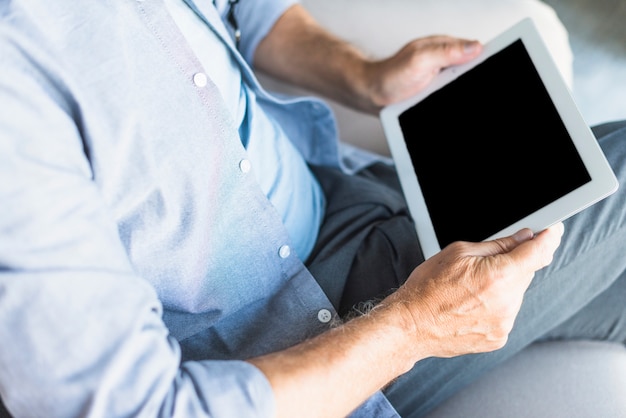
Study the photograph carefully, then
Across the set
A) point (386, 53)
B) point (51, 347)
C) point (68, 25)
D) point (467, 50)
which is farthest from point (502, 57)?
point (51, 347)

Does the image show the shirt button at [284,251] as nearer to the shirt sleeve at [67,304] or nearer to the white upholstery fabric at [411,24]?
the shirt sleeve at [67,304]

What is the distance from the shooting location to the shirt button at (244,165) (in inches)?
25.8

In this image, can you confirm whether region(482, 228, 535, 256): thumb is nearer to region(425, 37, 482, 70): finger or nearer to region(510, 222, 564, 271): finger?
region(510, 222, 564, 271): finger

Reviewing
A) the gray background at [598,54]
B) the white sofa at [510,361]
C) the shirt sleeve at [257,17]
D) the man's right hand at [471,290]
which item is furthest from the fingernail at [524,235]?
the gray background at [598,54]

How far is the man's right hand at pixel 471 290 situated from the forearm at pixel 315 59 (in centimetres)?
39

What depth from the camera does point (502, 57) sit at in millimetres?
733

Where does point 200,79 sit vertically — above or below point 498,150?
above

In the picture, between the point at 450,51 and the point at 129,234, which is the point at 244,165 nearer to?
the point at 129,234

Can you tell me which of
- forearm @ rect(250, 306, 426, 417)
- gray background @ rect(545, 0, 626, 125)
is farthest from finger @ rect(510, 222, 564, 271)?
gray background @ rect(545, 0, 626, 125)

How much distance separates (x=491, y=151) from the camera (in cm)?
68

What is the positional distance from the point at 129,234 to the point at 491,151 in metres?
0.44

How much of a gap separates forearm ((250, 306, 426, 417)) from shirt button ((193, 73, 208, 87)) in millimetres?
316

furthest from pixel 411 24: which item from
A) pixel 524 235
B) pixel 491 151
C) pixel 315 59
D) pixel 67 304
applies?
pixel 67 304

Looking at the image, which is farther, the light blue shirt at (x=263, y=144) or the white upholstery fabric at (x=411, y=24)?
the white upholstery fabric at (x=411, y=24)
